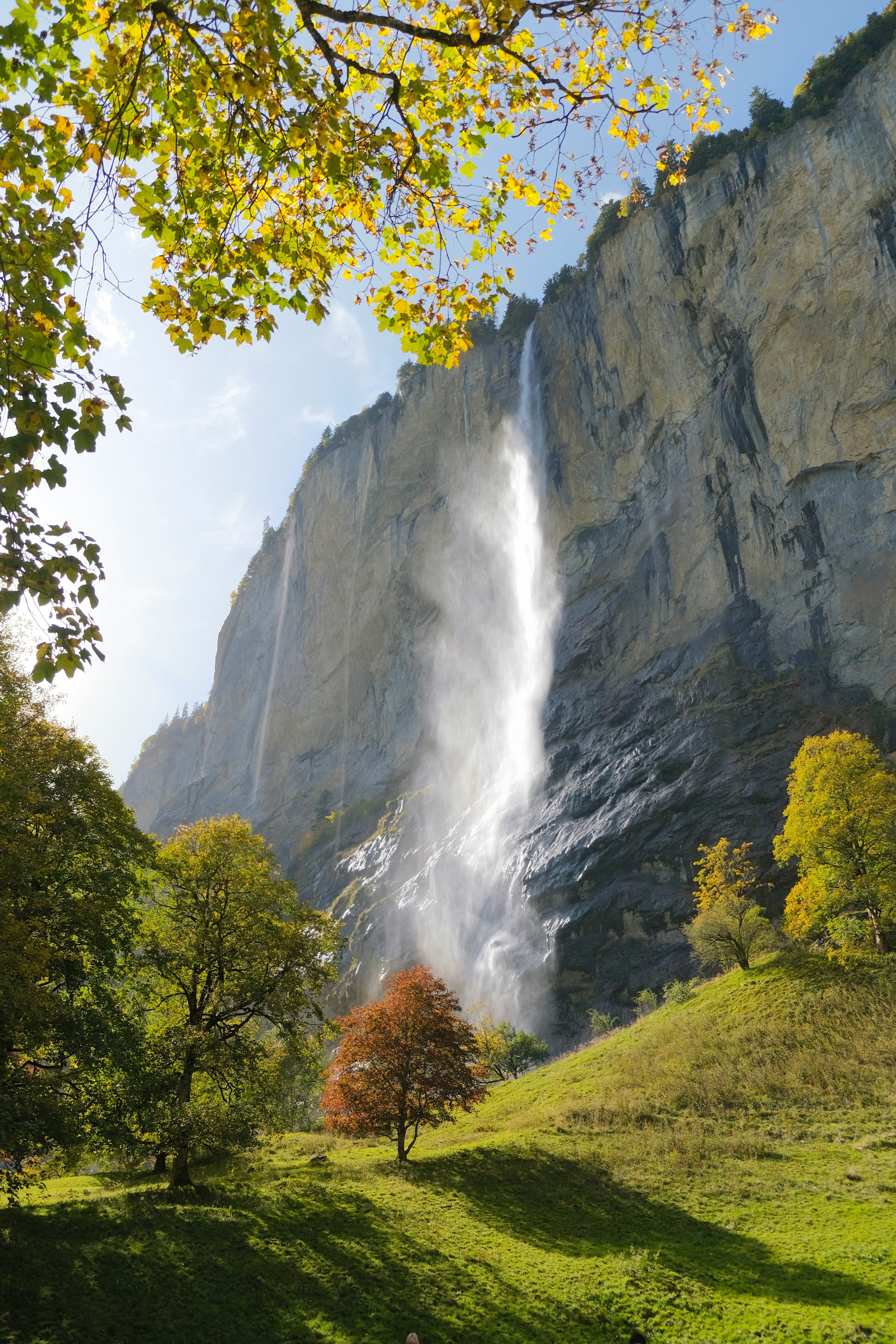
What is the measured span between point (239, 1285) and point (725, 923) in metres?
22.7

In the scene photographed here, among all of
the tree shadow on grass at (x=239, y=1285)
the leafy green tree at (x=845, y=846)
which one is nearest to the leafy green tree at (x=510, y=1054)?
the leafy green tree at (x=845, y=846)

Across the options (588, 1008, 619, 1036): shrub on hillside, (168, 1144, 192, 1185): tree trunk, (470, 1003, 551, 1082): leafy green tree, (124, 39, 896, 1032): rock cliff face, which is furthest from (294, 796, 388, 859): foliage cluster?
(168, 1144, 192, 1185): tree trunk

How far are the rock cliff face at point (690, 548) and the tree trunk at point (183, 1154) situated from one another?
2515cm

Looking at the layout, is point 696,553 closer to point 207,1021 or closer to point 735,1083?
point 735,1083

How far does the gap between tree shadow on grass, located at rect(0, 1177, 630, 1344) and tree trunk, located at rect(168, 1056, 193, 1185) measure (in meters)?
1.66

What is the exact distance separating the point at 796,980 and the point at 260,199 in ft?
86.2

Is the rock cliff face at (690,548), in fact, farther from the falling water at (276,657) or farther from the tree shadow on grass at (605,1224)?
the tree shadow on grass at (605,1224)

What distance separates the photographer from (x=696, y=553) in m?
45.1

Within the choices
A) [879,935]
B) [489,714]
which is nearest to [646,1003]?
[879,935]

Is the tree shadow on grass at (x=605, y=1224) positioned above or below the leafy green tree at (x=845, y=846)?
below

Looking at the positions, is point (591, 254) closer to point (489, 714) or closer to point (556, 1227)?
point (489, 714)

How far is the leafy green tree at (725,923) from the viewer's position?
93.0ft

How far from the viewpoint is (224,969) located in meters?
15.5

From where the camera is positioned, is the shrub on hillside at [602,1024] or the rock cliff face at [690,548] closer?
the shrub on hillside at [602,1024]
